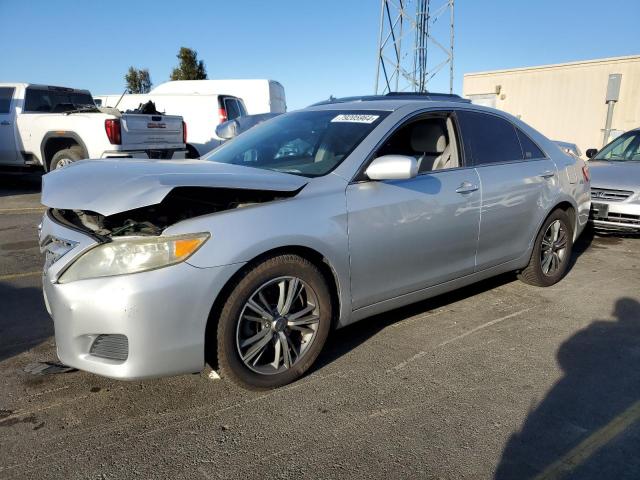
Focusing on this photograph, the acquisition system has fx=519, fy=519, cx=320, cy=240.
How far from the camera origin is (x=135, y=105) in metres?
15.6

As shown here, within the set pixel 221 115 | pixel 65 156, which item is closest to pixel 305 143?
pixel 65 156

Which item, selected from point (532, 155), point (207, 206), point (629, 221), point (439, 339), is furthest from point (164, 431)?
point (629, 221)

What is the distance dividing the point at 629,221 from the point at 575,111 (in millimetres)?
13909

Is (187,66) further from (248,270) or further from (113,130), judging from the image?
(248,270)

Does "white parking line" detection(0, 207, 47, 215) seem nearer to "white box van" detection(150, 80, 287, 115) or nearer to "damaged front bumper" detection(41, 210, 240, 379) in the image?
"damaged front bumper" detection(41, 210, 240, 379)

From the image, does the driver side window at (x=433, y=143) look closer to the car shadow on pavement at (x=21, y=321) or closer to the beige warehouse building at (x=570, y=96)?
the car shadow on pavement at (x=21, y=321)

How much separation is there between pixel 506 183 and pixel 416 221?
3.83ft

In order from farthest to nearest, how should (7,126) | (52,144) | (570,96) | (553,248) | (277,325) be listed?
(570,96) < (7,126) < (52,144) < (553,248) < (277,325)

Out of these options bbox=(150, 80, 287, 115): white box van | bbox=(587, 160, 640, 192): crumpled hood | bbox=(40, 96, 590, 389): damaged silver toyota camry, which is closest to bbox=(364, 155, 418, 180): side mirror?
bbox=(40, 96, 590, 389): damaged silver toyota camry

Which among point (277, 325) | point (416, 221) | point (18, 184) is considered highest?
point (416, 221)

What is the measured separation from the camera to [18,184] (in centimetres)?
1254

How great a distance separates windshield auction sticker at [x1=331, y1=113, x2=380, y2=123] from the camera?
3.58 metres

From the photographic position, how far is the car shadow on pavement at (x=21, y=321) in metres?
3.51

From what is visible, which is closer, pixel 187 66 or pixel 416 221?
pixel 416 221
